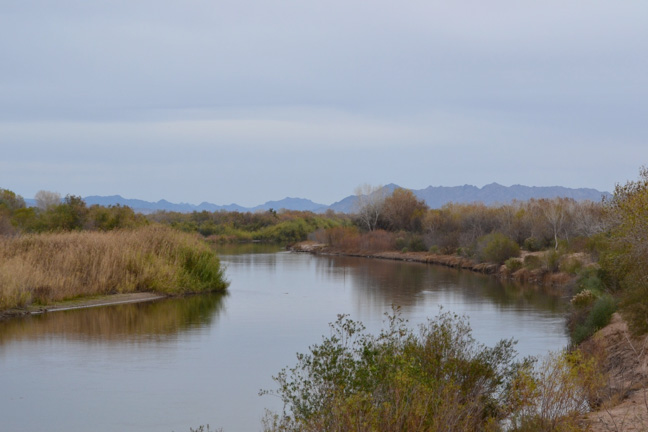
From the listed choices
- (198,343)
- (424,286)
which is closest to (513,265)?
(424,286)

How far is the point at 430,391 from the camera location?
25.7 feet

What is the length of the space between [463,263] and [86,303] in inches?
1044

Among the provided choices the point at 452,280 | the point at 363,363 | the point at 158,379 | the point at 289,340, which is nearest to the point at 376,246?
the point at 452,280

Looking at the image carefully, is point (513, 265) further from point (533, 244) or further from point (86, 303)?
point (86, 303)

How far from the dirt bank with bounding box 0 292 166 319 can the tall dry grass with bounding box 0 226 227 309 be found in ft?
0.84

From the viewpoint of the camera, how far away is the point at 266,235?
81750 mm

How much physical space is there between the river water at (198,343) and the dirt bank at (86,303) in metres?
0.59

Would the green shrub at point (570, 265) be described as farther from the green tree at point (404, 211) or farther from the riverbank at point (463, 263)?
the green tree at point (404, 211)

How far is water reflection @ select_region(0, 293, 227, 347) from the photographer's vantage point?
18297 mm

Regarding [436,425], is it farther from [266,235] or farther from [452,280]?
[266,235]

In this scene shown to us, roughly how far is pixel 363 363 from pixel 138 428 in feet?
12.9

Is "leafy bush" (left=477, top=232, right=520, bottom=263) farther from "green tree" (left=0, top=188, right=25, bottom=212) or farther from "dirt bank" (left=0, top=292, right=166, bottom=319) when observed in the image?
"green tree" (left=0, top=188, right=25, bottom=212)

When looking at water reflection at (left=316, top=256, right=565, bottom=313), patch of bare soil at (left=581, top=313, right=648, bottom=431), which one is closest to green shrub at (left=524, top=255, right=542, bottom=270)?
water reflection at (left=316, top=256, right=565, bottom=313)

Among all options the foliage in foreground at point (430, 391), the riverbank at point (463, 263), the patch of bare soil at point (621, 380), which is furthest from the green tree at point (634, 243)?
the riverbank at point (463, 263)
